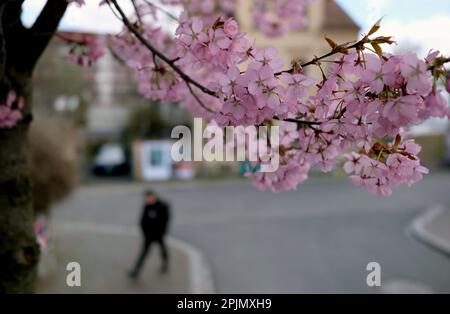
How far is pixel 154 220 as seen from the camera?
25.5 feet

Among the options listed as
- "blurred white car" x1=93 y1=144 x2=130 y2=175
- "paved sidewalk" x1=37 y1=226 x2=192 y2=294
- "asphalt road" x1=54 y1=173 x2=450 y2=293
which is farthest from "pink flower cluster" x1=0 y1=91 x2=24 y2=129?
"blurred white car" x1=93 y1=144 x2=130 y2=175

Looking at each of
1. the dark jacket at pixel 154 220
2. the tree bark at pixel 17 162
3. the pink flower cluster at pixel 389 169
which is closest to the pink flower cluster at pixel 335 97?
the pink flower cluster at pixel 389 169

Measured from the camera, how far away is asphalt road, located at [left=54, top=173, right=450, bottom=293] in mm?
7469

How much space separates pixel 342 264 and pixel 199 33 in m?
7.33

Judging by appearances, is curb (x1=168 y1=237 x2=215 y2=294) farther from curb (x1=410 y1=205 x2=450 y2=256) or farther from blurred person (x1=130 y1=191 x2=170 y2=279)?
curb (x1=410 y1=205 x2=450 y2=256)

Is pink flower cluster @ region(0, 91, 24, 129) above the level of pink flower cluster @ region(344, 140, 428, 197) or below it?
above

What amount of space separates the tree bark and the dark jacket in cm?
513

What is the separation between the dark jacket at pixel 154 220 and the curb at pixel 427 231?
535 cm

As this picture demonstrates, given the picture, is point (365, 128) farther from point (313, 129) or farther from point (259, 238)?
point (259, 238)

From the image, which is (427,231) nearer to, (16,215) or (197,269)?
(197,269)

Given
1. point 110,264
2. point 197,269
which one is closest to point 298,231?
point 197,269

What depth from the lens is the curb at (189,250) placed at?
23.1 feet
